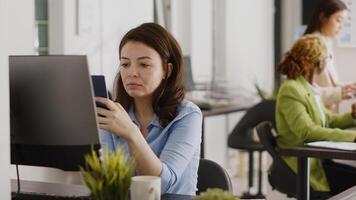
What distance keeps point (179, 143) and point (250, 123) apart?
7.41ft

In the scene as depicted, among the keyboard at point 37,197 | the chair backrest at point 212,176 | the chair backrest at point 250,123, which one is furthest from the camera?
the chair backrest at point 250,123

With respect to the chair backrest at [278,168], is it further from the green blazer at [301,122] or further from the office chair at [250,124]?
the office chair at [250,124]

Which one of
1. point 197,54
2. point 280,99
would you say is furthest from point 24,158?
point 197,54

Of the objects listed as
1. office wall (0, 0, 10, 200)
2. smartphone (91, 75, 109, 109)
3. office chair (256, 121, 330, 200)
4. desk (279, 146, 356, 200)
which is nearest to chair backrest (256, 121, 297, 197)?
office chair (256, 121, 330, 200)

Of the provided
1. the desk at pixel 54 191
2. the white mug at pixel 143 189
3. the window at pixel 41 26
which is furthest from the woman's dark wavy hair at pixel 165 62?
the window at pixel 41 26

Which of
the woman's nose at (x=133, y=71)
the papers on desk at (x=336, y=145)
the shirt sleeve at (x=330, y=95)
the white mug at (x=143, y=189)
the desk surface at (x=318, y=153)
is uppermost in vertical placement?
the woman's nose at (x=133, y=71)

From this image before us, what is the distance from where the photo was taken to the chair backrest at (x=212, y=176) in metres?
2.15

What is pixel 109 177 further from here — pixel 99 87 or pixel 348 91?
pixel 348 91

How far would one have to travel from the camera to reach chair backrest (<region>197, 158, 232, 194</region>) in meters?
2.15

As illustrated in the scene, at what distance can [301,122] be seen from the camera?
10.8 ft

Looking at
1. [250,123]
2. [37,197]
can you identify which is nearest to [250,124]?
[250,123]

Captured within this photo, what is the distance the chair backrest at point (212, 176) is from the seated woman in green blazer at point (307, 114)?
1132 mm

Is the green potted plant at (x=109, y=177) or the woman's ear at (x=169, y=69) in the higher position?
the woman's ear at (x=169, y=69)

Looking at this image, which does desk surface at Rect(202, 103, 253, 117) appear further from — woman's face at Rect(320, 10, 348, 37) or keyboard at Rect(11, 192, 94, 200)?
keyboard at Rect(11, 192, 94, 200)
